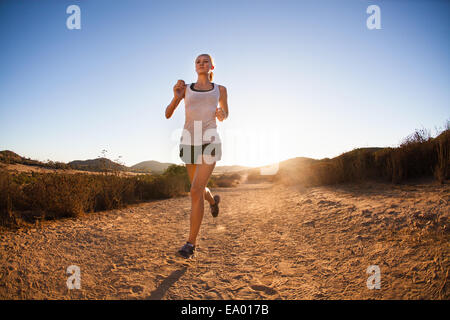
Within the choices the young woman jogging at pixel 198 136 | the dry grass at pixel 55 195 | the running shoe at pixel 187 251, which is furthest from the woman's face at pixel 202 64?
the dry grass at pixel 55 195

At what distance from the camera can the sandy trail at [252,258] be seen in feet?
5.92

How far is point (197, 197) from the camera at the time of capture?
2717 millimetres

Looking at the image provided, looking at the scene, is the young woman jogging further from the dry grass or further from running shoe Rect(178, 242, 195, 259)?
the dry grass

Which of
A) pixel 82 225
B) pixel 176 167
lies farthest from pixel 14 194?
pixel 176 167

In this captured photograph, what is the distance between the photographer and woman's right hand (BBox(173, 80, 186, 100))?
288 centimetres

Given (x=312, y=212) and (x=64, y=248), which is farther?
(x=312, y=212)

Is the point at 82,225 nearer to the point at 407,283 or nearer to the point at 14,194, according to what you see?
the point at 14,194

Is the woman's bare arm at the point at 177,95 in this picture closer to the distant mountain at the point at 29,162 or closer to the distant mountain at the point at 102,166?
the distant mountain at the point at 102,166

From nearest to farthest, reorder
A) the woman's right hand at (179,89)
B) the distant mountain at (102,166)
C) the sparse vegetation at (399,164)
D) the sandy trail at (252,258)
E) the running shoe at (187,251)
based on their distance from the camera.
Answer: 1. the sandy trail at (252,258)
2. the running shoe at (187,251)
3. the woman's right hand at (179,89)
4. the sparse vegetation at (399,164)
5. the distant mountain at (102,166)

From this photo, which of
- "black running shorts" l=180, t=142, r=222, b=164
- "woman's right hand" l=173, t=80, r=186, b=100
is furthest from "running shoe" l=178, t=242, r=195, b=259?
"woman's right hand" l=173, t=80, r=186, b=100

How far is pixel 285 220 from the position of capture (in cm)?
447

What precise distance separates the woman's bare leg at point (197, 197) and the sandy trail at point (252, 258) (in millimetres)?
344

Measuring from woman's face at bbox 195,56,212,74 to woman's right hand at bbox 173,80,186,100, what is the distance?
0.31m
